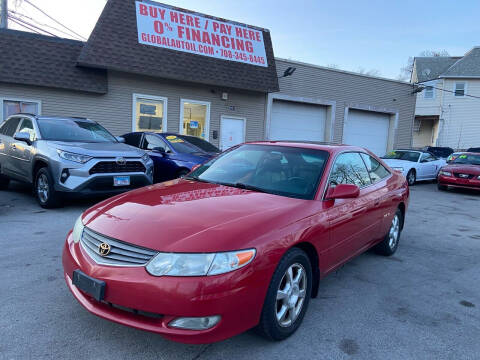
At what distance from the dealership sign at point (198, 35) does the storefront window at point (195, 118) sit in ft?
6.36

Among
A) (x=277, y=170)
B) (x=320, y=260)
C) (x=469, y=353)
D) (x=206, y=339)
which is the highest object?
(x=277, y=170)

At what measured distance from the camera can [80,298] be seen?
2531mm

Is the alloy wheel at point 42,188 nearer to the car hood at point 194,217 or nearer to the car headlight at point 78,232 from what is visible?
the car hood at point 194,217

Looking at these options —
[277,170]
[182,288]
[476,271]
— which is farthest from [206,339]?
[476,271]

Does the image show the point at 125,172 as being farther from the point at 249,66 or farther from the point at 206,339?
the point at 249,66

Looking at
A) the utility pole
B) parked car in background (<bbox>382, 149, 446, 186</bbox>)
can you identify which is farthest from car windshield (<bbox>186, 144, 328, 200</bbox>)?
the utility pole

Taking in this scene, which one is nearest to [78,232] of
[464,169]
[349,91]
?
[464,169]

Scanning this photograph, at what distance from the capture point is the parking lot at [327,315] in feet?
8.25

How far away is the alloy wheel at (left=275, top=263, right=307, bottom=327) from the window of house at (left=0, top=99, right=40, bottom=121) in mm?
10978

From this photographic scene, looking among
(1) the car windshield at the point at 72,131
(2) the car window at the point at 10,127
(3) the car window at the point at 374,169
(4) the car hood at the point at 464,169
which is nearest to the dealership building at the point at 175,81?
(2) the car window at the point at 10,127

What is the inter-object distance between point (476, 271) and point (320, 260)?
2.71 meters

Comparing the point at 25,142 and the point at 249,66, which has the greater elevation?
the point at 249,66

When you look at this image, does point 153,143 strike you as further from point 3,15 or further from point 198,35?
point 3,15

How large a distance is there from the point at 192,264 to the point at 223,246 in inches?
8.8
